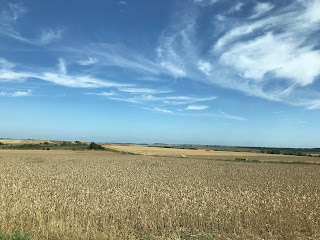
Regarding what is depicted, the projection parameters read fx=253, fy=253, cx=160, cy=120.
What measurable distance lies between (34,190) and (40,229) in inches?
243

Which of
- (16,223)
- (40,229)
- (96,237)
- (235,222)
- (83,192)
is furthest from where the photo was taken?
(83,192)

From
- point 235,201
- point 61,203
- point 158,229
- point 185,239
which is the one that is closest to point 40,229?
point 61,203

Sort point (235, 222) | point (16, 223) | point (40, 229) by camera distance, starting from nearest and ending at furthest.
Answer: point (40, 229) < point (16, 223) < point (235, 222)

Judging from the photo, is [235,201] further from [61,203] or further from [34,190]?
[34,190]

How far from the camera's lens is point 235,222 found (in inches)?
392

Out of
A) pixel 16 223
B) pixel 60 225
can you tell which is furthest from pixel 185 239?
pixel 16 223

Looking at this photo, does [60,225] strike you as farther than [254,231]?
No

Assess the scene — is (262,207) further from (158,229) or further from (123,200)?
(123,200)

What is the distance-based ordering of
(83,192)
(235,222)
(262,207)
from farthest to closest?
(83,192) < (262,207) < (235,222)

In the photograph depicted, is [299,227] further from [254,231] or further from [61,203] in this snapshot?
[61,203]

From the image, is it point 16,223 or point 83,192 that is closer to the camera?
point 16,223

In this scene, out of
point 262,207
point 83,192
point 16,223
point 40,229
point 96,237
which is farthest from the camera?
point 83,192

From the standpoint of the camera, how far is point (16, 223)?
30.2 feet

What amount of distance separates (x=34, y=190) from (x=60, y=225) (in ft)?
21.1
